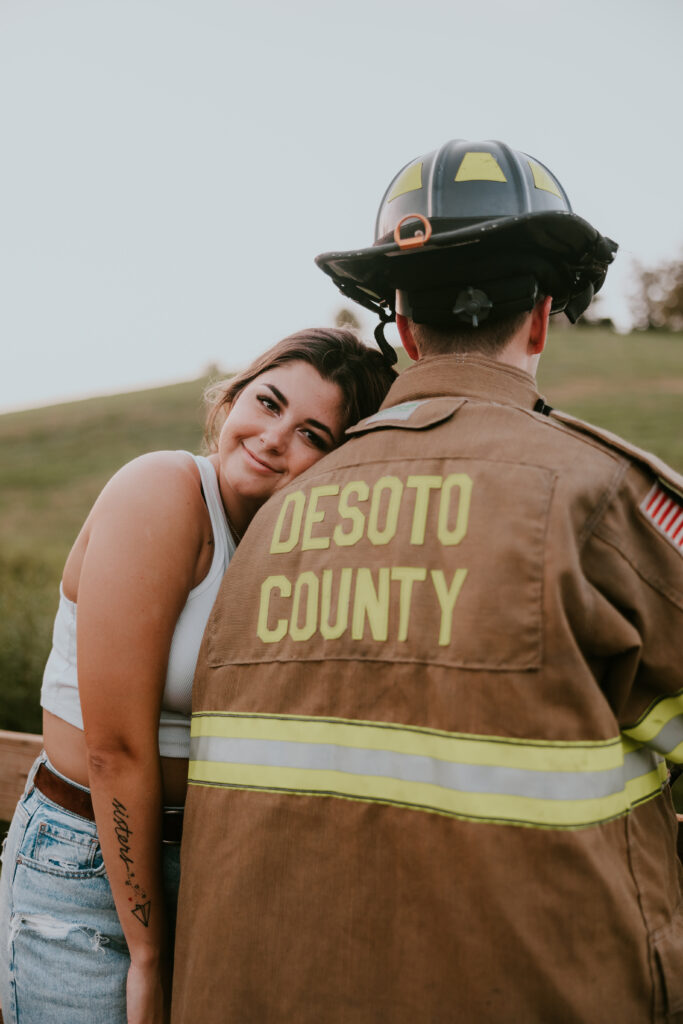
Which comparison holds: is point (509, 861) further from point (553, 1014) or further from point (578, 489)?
point (578, 489)

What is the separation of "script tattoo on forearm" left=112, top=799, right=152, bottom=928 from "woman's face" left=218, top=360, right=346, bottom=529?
0.79 metres

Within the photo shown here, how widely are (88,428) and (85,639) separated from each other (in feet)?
87.0

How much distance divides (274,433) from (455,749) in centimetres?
110

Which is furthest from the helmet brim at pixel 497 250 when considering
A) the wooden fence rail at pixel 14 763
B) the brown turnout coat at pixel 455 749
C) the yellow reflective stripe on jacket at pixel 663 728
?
the wooden fence rail at pixel 14 763

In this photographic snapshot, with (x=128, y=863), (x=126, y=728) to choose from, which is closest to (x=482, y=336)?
(x=126, y=728)

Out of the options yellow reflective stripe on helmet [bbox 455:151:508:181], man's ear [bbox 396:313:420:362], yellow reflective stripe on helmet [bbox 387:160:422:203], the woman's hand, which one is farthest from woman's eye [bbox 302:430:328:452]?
the woman's hand

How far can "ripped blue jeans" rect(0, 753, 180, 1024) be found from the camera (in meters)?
2.02

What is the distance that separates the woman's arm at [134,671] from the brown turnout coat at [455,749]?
0.77 ft

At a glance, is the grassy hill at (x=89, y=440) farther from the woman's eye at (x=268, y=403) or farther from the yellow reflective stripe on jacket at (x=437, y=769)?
the yellow reflective stripe on jacket at (x=437, y=769)

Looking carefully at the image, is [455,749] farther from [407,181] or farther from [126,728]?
[407,181]

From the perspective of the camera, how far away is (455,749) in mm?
1445

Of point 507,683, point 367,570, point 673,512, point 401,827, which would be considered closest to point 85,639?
point 367,570

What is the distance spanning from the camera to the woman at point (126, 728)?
1.88 m

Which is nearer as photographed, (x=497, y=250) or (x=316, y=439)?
(x=497, y=250)
